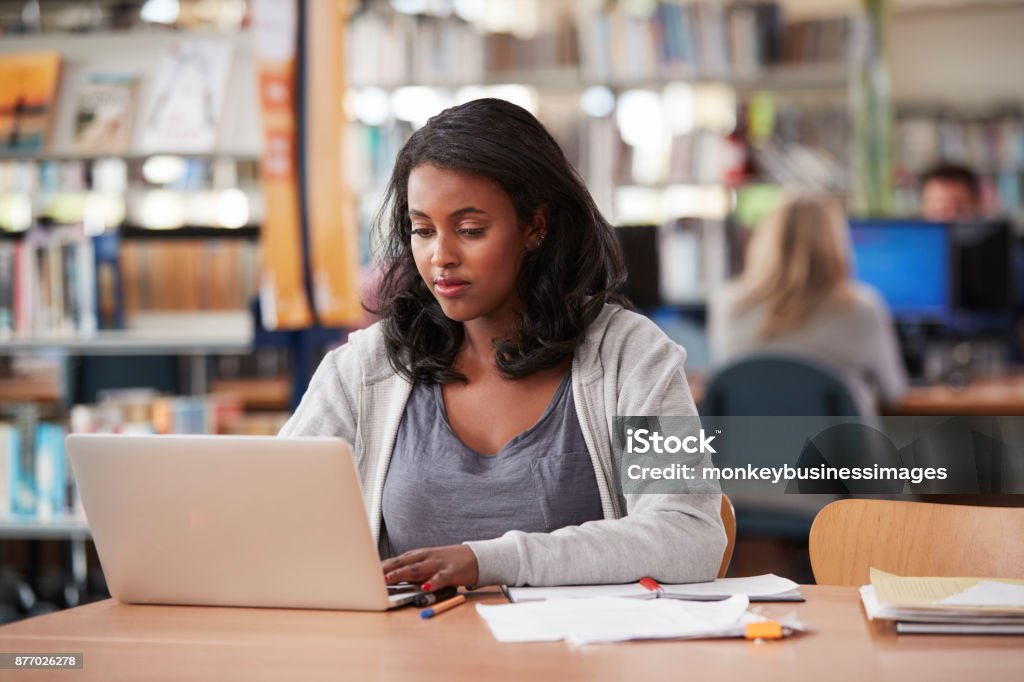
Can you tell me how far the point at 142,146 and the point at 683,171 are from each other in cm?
254

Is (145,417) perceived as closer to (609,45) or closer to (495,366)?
(495,366)

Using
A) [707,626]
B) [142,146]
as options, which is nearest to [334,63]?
[142,146]

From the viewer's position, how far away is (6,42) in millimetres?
3410

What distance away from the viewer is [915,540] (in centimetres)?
151

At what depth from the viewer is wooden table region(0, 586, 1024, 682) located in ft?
3.40

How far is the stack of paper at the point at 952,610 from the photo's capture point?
1.15 metres

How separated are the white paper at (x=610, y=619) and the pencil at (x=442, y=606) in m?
0.03

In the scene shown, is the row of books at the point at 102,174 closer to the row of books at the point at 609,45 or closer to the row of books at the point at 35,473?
the row of books at the point at 35,473

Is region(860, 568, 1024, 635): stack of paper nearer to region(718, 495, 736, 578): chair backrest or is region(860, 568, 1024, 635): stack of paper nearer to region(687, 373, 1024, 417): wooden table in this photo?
region(718, 495, 736, 578): chair backrest

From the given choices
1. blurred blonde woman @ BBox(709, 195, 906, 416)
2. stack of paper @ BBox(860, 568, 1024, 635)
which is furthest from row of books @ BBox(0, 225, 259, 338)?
stack of paper @ BBox(860, 568, 1024, 635)

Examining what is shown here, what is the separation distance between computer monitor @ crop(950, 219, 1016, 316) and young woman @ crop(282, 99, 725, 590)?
2.58 metres

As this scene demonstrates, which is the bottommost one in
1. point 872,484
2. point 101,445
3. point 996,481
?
point 996,481

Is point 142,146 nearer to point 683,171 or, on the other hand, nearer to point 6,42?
point 6,42

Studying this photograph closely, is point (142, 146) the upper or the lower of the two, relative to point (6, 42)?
lower
